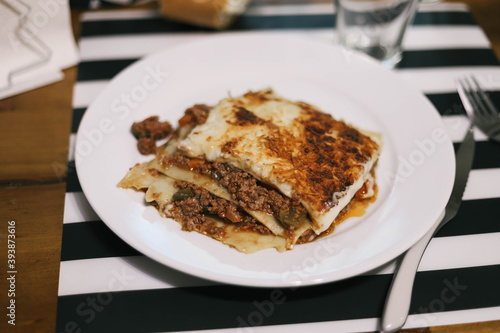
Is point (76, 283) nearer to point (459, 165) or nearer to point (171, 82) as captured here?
point (171, 82)

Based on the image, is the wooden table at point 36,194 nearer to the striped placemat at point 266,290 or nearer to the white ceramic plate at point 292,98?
the striped placemat at point 266,290

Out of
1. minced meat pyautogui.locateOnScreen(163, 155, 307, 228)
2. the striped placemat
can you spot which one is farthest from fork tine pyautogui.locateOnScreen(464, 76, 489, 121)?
minced meat pyautogui.locateOnScreen(163, 155, 307, 228)

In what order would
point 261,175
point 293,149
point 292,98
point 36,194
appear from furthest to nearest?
point 292,98 < point 36,194 < point 293,149 < point 261,175

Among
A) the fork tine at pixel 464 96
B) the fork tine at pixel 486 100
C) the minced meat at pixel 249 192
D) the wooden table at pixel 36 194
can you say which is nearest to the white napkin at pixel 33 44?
the wooden table at pixel 36 194

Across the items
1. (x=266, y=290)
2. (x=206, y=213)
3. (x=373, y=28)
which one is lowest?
(x=266, y=290)

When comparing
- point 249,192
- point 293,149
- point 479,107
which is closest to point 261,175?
point 249,192

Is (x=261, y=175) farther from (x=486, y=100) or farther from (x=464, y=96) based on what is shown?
(x=486, y=100)

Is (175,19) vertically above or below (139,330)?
above

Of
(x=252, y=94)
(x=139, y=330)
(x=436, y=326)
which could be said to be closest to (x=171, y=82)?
(x=252, y=94)
